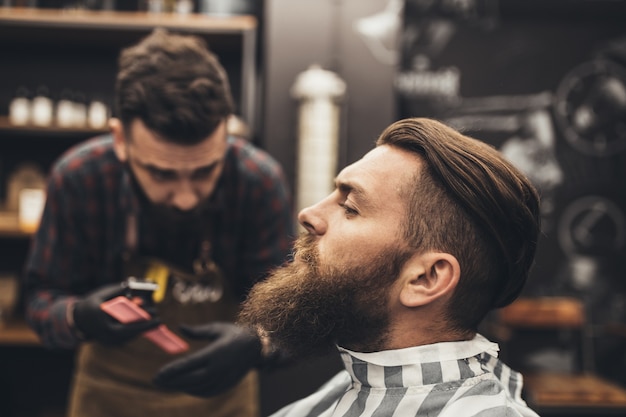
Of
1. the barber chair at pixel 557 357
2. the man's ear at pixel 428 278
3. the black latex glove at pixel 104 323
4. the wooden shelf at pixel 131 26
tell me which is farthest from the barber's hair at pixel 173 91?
the barber chair at pixel 557 357

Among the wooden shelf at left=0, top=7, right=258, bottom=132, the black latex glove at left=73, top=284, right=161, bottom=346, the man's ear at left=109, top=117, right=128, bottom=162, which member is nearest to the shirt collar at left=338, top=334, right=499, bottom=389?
the black latex glove at left=73, top=284, right=161, bottom=346

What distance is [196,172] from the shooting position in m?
1.81

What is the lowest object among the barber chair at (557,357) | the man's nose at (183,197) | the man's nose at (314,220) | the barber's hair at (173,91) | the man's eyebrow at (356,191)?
the barber chair at (557,357)

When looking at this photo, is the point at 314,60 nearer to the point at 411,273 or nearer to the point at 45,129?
the point at 45,129

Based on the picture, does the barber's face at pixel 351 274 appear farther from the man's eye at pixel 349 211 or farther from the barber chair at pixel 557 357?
the barber chair at pixel 557 357

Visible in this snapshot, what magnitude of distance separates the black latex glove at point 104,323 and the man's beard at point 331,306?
0.45 meters

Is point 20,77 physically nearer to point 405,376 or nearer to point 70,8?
point 70,8

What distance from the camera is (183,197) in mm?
1835

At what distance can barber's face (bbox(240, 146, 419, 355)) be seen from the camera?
51.3 inches

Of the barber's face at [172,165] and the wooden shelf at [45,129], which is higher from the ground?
the barber's face at [172,165]

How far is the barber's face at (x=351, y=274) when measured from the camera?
130 cm

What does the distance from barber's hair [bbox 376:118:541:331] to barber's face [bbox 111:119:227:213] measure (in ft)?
2.24

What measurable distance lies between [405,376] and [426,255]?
0.24 metres

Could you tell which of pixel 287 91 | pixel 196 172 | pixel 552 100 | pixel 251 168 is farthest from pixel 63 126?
pixel 552 100
